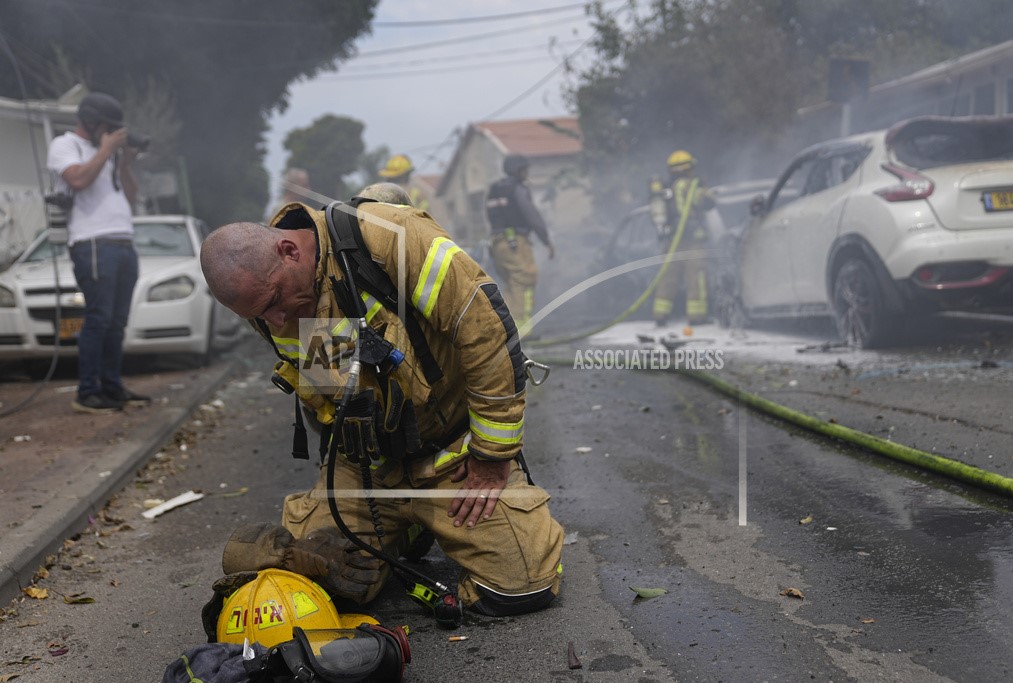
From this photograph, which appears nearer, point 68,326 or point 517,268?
point 68,326

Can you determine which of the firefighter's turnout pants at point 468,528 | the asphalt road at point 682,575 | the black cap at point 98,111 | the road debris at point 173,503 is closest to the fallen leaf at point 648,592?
the asphalt road at point 682,575

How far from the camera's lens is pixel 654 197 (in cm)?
1095

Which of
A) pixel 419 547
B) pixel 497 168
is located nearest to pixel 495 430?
pixel 419 547

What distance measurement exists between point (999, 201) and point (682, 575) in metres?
4.62

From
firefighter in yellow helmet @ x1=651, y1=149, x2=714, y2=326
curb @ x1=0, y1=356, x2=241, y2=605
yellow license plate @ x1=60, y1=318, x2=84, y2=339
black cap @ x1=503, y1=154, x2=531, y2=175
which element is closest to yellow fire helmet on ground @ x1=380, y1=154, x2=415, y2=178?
black cap @ x1=503, y1=154, x2=531, y2=175

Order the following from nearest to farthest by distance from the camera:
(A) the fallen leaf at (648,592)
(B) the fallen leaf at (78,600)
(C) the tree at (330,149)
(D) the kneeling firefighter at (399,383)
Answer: (D) the kneeling firefighter at (399,383)
(A) the fallen leaf at (648,592)
(B) the fallen leaf at (78,600)
(C) the tree at (330,149)

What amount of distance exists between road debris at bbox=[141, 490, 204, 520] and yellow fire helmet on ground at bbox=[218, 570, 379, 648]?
1.95 meters

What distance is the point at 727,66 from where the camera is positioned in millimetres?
17719

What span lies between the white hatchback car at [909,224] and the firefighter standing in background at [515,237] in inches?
115

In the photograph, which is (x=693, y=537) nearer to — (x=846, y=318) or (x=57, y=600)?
(x=57, y=600)

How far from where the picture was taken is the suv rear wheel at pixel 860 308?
7.08 m

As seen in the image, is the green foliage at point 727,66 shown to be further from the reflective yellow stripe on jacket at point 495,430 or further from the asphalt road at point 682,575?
the reflective yellow stripe on jacket at point 495,430

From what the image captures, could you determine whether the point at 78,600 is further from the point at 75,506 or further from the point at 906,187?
the point at 906,187

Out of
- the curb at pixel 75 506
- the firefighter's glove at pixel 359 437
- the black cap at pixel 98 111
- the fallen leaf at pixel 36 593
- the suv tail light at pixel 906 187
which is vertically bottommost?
the fallen leaf at pixel 36 593
